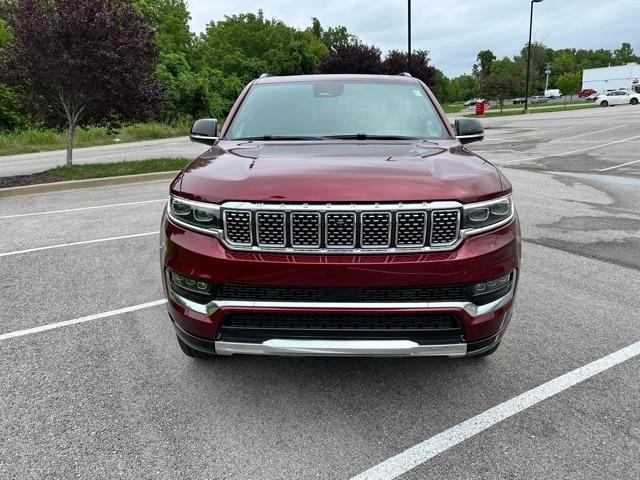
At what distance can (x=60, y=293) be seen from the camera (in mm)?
4531

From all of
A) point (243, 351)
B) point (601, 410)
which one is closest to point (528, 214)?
point (601, 410)

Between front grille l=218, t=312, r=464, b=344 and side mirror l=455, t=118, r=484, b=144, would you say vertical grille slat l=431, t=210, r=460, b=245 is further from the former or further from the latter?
side mirror l=455, t=118, r=484, b=144

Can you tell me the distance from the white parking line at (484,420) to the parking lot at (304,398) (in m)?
0.01

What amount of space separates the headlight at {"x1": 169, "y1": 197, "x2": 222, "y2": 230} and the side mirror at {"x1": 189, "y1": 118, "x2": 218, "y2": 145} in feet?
4.85

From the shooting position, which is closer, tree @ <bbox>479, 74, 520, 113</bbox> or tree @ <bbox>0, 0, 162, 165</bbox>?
tree @ <bbox>0, 0, 162, 165</bbox>

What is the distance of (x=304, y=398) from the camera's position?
9.50 ft

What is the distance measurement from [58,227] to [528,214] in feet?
22.3

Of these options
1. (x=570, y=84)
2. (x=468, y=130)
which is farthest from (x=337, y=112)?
(x=570, y=84)

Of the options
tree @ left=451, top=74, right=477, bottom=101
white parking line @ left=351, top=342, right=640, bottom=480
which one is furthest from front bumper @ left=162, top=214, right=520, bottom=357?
tree @ left=451, top=74, right=477, bottom=101

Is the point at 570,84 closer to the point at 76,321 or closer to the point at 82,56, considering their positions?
the point at 82,56

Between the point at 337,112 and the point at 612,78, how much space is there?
308ft

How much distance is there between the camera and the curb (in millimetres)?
10078

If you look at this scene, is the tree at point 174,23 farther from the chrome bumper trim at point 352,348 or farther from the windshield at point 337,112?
the chrome bumper trim at point 352,348

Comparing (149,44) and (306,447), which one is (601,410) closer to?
(306,447)
